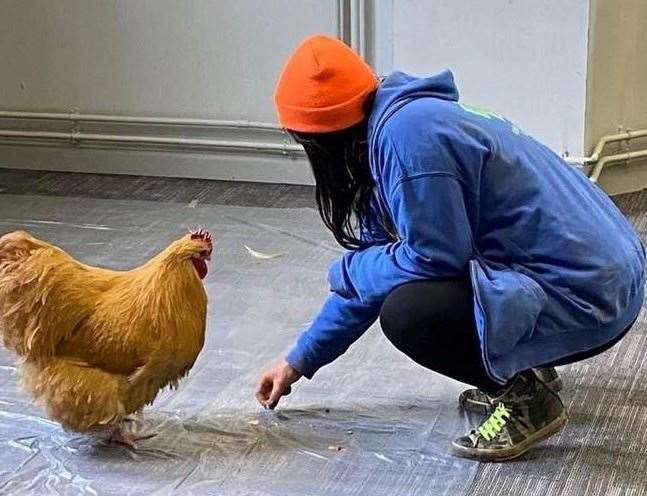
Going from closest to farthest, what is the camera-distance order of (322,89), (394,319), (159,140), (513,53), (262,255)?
(322,89)
(394,319)
(262,255)
(513,53)
(159,140)

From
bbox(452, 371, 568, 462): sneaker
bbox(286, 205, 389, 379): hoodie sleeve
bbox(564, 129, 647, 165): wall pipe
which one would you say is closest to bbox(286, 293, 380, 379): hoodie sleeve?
bbox(286, 205, 389, 379): hoodie sleeve

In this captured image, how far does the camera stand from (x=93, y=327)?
182 cm

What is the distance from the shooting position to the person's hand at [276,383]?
1972 mm

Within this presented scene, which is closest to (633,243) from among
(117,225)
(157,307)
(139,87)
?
(157,307)

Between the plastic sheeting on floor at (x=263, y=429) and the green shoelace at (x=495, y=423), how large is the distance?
6cm

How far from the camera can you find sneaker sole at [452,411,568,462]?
1851 millimetres

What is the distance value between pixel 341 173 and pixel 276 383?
43cm

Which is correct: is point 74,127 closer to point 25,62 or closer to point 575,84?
point 25,62

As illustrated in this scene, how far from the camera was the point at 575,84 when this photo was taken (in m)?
3.10

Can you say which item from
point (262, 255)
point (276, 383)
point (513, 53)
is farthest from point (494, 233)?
point (513, 53)

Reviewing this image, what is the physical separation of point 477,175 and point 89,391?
70cm

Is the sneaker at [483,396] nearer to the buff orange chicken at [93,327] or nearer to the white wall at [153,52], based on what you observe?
the buff orange chicken at [93,327]

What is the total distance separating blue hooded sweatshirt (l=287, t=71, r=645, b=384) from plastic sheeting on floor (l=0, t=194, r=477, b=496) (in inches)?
9.5

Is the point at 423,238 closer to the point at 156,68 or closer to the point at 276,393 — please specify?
the point at 276,393
